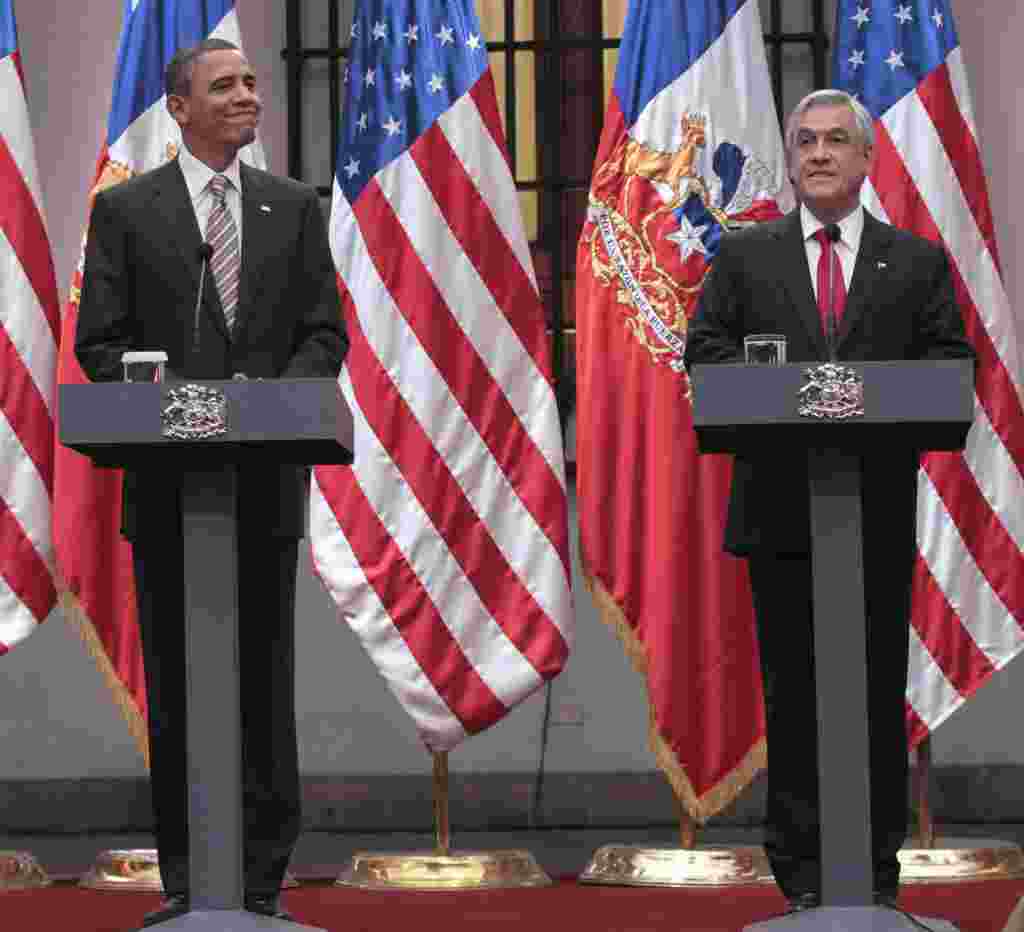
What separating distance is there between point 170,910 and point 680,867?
158cm

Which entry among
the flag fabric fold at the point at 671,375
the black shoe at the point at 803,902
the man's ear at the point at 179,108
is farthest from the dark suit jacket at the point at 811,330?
the flag fabric fold at the point at 671,375

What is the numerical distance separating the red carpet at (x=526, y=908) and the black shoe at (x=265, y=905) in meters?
0.42

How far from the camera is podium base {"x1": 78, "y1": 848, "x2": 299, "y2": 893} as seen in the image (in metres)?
4.79

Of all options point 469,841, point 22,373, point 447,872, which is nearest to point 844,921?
point 447,872

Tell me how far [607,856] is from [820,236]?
1784 mm

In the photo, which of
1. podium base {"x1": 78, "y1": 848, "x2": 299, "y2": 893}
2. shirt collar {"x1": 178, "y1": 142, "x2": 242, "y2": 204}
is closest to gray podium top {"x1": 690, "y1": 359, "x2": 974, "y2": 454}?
shirt collar {"x1": 178, "y1": 142, "x2": 242, "y2": 204}

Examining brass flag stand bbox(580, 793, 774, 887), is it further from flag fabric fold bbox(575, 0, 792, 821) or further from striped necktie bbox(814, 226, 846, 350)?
striped necktie bbox(814, 226, 846, 350)

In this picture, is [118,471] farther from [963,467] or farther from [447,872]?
[963,467]

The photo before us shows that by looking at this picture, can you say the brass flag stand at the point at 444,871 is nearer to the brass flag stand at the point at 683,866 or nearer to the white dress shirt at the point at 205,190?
the brass flag stand at the point at 683,866

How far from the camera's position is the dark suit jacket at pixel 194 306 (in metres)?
3.60

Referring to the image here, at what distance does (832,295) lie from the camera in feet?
12.0

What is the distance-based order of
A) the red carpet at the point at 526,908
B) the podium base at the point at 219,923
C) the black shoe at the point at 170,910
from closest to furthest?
the podium base at the point at 219,923, the black shoe at the point at 170,910, the red carpet at the point at 526,908

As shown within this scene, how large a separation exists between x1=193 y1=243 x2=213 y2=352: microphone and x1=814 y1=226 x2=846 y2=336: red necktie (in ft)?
3.50

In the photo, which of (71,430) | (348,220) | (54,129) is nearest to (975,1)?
(348,220)
